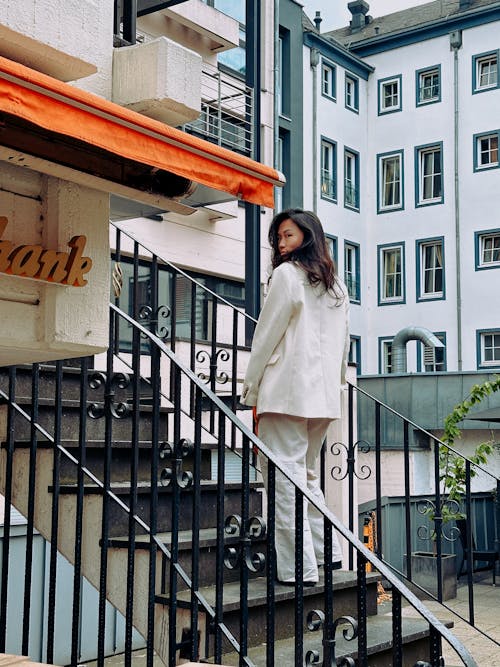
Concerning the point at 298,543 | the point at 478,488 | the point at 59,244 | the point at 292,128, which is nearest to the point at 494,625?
the point at 298,543

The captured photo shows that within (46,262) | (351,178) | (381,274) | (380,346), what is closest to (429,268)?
(381,274)

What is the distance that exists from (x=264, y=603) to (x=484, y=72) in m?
28.2

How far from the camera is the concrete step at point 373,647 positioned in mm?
4316

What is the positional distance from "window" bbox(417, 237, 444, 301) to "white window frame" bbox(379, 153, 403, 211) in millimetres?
1748

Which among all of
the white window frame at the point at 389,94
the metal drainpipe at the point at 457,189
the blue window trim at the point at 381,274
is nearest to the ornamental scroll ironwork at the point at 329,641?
the metal drainpipe at the point at 457,189

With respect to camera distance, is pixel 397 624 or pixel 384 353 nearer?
pixel 397 624

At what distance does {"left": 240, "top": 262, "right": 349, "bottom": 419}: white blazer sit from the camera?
4809 millimetres

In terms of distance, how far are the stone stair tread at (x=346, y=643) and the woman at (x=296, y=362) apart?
308mm

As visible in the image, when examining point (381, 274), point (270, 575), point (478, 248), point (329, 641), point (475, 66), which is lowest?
point (329, 641)

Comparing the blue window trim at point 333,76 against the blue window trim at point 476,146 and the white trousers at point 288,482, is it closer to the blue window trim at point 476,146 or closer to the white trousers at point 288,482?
the blue window trim at point 476,146

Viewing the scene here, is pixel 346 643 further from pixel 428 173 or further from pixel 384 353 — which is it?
pixel 428 173

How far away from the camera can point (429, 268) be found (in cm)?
3081

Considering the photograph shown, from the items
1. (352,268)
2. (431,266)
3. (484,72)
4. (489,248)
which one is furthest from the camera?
(352,268)

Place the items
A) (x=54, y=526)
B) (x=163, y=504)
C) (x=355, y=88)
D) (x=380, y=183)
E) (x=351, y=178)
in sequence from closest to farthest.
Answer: (x=54, y=526) → (x=163, y=504) → (x=351, y=178) → (x=355, y=88) → (x=380, y=183)
